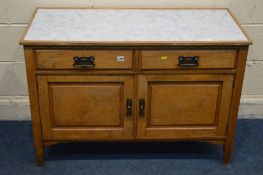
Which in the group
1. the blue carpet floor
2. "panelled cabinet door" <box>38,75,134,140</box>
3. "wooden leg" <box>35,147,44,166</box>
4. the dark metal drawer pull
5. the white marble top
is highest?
the white marble top

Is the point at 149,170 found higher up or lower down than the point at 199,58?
lower down

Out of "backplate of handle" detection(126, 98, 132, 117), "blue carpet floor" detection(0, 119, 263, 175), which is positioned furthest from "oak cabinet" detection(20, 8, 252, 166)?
"blue carpet floor" detection(0, 119, 263, 175)

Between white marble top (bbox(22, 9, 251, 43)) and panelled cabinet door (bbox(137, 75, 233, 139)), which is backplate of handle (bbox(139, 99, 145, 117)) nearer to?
panelled cabinet door (bbox(137, 75, 233, 139))

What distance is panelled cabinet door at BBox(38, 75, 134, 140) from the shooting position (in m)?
2.20

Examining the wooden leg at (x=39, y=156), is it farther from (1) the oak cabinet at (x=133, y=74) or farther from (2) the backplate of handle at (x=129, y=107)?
(2) the backplate of handle at (x=129, y=107)

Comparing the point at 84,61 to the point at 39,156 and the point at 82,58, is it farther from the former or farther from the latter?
the point at 39,156

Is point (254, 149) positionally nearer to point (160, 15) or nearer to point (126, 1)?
point (160, 15)

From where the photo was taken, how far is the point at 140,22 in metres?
2.31

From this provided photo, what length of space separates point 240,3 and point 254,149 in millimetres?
851

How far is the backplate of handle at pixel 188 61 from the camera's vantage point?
84.4 inches

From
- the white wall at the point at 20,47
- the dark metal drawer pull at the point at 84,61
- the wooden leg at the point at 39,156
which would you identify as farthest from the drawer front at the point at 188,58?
the wooden leg at the point at 39,156

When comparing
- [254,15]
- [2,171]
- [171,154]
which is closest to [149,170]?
[171,154]

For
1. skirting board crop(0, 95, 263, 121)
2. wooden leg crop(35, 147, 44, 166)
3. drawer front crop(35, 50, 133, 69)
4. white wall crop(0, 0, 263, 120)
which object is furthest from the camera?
skirting board crop(0, 95, 263, 121)

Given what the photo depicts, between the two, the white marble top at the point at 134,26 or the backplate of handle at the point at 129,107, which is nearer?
the white marble top at the point at 134,26
